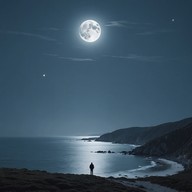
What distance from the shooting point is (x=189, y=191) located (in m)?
53.9

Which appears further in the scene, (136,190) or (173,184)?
(173,184)

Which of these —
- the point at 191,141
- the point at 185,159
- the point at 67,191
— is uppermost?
the point at 191,141

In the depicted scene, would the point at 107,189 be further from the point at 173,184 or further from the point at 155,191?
the point at 173,184

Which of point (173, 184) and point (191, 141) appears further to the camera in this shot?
point (191, 141)

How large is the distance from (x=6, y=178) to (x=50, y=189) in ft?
26.0

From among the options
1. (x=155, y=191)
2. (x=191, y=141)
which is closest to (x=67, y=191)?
(x=155, y=191)

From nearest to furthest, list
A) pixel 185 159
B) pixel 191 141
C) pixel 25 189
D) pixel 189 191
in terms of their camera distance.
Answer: pixel 25 189 < pixel 189 191 < pixel 185 159 < pixel 191 141

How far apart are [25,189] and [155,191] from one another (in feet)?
67.6

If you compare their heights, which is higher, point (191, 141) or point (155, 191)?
point (191, 141)

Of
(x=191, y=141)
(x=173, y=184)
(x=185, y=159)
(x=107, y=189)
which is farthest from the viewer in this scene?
(x=191, y=141)

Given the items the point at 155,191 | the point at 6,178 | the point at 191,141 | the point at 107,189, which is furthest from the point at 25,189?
the point at 191,141

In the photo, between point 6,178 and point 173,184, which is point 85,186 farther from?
point 173,184

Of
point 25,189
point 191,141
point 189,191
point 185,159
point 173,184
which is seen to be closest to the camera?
point 25,189

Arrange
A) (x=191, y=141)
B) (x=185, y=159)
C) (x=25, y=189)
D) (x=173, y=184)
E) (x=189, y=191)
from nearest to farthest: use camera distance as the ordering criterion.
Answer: (x=25, y=189)
(x=189, y=191)
(x=173, y=184)
(x=185, y=159)
(x=191, y=141)
